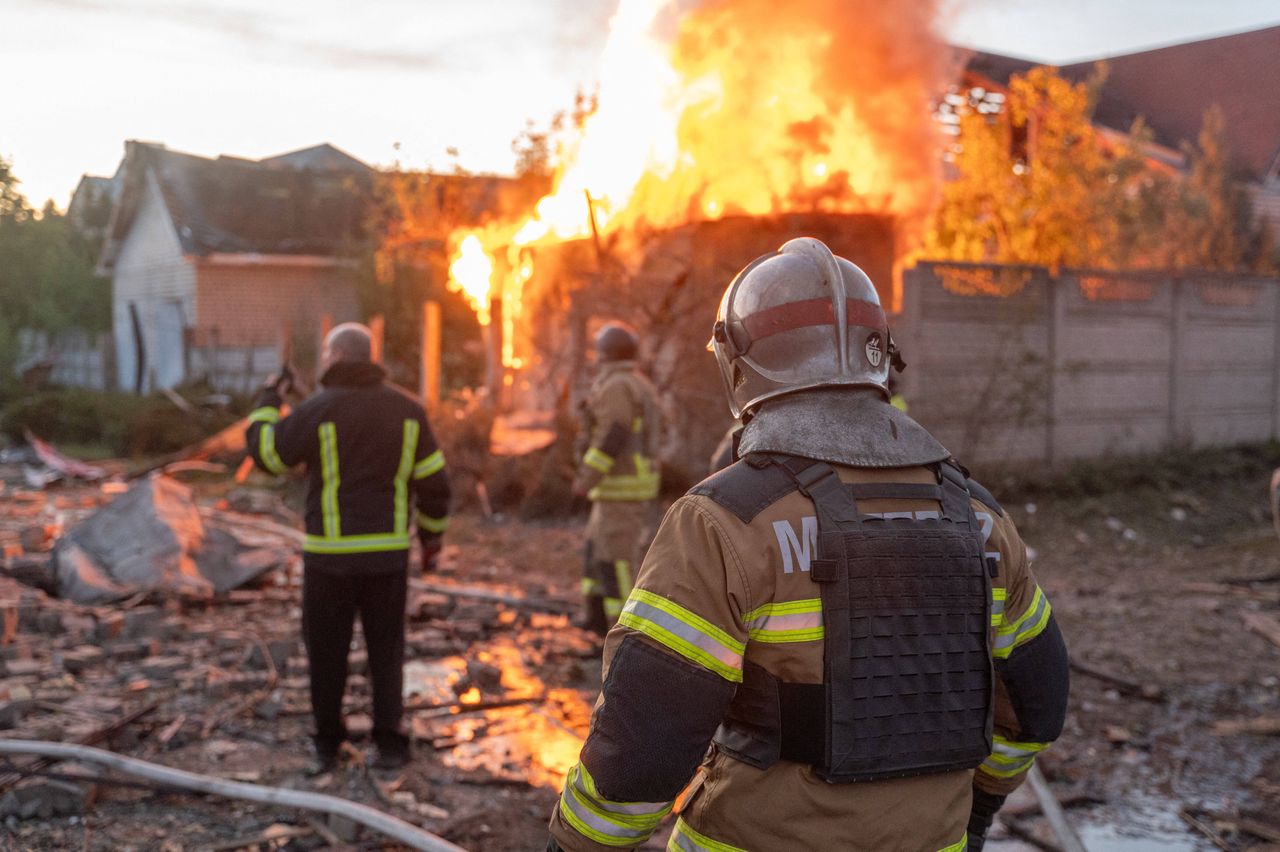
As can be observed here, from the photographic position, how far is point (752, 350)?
2.31 metres

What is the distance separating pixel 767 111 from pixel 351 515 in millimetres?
6818

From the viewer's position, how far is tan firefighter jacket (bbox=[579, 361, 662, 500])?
7.23 meters

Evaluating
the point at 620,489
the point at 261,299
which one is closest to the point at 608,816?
the point at 620,489

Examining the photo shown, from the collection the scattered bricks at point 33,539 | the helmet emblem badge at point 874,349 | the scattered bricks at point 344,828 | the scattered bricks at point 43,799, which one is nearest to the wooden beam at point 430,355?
the scattered bricks at point 33,539

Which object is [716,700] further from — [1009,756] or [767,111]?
[767,111]

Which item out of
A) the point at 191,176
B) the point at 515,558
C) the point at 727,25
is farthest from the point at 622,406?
the point at 191,176

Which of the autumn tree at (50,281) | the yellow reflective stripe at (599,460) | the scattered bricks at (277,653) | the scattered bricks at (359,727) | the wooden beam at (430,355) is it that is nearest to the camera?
the scattered bricks at (359,727)

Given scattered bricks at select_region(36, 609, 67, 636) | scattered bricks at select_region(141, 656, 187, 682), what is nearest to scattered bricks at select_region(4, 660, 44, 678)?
scattered bricks at select_region(141, 656, 187, 682)

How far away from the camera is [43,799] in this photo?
467cm

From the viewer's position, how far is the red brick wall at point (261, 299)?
2366cm

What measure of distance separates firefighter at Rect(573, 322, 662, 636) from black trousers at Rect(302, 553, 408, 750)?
81.5 inches

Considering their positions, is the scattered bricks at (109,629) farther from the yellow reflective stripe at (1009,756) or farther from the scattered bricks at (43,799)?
the yellow reflective stripe at (1009,756)

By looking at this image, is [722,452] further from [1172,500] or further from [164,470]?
[164,470]

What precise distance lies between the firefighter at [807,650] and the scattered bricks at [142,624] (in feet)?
20.5
